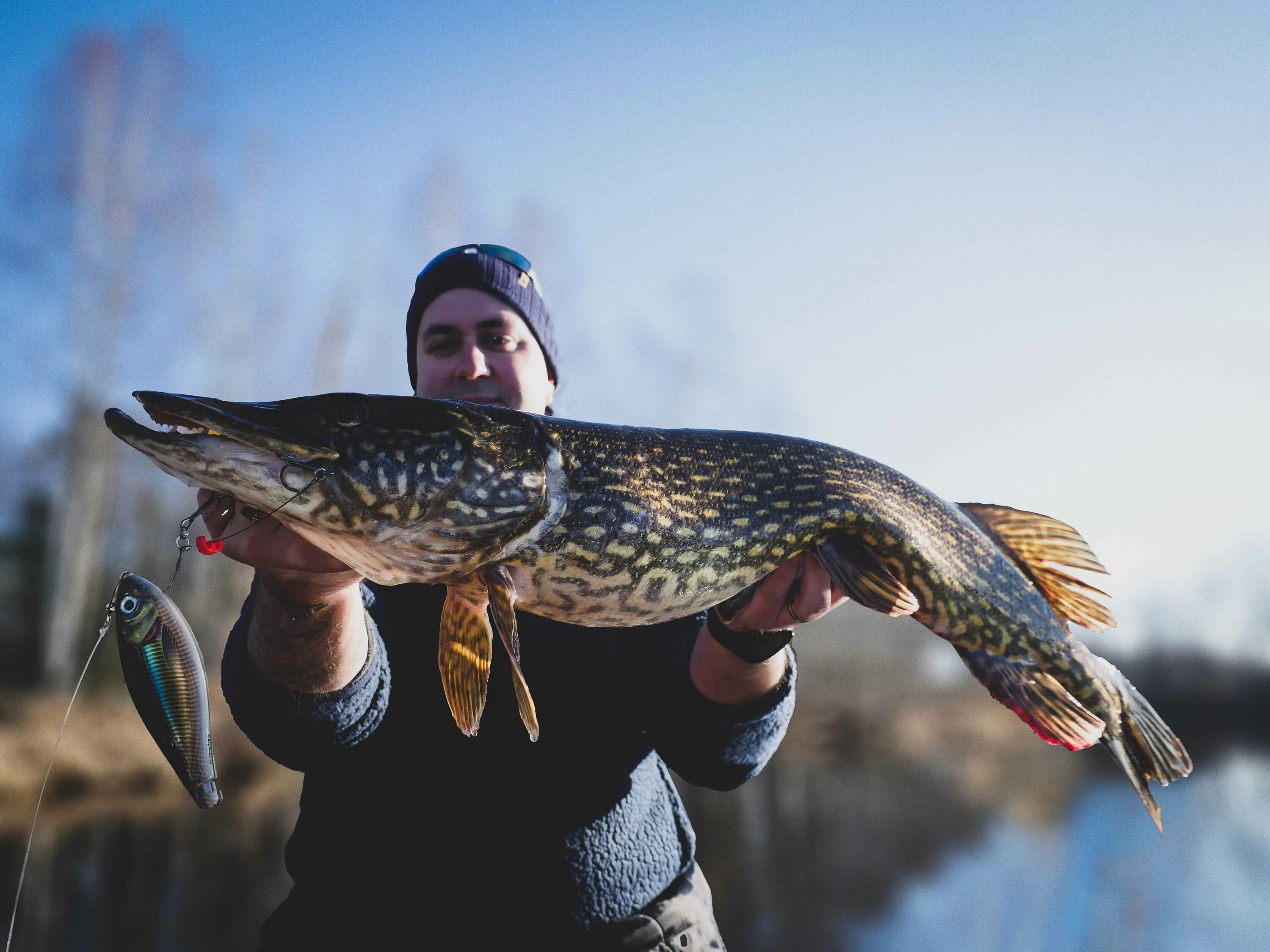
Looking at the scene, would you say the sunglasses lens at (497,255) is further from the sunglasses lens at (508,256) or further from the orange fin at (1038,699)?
the orange fin at (1038,699)

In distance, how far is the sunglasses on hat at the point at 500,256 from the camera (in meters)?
2.65

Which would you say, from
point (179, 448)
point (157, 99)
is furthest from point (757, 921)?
point (157, 99)

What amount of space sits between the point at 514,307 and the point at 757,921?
6454 millimetres

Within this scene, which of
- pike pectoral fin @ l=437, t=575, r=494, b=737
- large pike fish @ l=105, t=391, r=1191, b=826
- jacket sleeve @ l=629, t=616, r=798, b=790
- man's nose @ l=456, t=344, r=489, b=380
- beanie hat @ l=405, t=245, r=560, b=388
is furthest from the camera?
beanie hat @ l=405, t=245, r=560, b=388

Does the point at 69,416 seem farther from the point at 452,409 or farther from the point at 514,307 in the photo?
the point at 452,409

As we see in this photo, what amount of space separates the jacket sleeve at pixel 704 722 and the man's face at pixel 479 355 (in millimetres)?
792

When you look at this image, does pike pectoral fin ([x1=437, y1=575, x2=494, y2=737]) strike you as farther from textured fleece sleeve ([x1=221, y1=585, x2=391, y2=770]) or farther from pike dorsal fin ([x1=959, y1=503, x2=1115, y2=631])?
pike dorsal fin ([x1=959, y1=503, x2=1115, y2=631])

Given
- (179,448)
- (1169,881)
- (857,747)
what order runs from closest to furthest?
(179,448) → (1169,881) → (857,747)

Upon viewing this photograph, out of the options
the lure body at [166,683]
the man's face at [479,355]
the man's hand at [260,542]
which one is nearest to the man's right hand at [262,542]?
the man's hand at [260,542]

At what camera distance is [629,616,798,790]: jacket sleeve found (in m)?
1.94

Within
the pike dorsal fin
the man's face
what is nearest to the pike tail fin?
the pike dorsal fin

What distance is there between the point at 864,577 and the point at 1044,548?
2.18 feet

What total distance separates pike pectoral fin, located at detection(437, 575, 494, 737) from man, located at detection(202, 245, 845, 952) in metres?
0.23

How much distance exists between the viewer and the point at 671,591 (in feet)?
5.38
